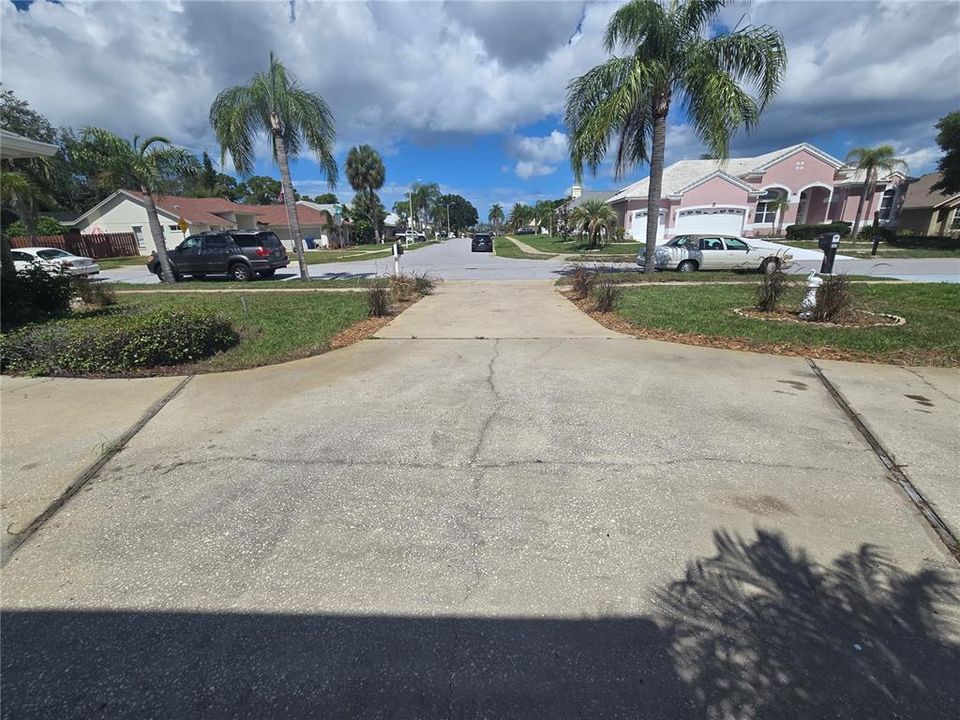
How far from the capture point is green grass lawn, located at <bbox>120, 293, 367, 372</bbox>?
6070 mm

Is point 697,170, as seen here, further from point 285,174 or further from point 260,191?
point 260,191

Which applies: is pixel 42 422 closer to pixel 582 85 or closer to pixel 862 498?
pixel 862 498

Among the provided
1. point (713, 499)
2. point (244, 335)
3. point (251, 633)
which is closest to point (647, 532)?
point (713, 499)

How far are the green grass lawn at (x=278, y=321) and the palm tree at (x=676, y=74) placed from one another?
26.7ft

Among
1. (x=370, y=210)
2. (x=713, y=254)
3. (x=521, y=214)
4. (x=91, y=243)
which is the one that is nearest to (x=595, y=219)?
(x=713, y=254)

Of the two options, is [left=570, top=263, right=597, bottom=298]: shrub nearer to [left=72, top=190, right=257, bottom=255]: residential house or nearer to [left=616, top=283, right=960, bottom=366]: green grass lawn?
[left=616, top=283, right=960, bottom=366]: green grass lawn

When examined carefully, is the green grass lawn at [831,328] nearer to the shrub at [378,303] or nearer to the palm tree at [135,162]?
the shrub at [378,303]

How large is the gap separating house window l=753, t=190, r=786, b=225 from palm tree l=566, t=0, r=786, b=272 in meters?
25.3

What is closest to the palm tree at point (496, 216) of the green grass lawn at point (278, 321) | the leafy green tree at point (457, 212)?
the leafy green tree at point (457, 212)

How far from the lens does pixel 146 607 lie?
2082 millimetres

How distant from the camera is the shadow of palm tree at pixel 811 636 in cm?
162

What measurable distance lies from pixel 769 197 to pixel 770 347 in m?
33.8


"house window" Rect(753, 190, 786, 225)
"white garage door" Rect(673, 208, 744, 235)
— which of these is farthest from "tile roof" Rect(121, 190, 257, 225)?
"house window" Rect(753, 190, 786, 225)

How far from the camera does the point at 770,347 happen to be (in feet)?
20.1
